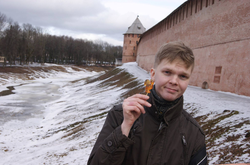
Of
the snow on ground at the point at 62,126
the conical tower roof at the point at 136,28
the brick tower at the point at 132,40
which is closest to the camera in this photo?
the snow on ground at the point at 62,126

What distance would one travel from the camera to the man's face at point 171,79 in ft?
4.84

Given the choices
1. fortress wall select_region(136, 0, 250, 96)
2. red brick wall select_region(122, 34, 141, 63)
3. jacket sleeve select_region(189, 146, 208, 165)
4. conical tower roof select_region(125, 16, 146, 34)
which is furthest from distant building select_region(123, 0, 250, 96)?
conical tower roof select_region(125, 16, 146, 34)

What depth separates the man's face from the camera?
1476mm

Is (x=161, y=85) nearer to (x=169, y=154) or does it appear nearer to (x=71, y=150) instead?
(x=169, y=154)

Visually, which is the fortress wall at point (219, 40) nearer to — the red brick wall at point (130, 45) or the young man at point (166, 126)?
the young man at point (166, 126)

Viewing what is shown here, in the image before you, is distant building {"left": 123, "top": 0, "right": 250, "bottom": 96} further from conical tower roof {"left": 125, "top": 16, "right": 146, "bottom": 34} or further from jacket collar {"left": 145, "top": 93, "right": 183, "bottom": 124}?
conical tower roof {"left": 125, "top": 16, "right": 146, "bottom": 34}

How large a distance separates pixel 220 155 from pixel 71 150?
551 cm

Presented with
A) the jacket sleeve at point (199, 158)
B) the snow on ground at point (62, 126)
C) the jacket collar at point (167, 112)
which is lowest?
the snow on ground at point (62, 126)

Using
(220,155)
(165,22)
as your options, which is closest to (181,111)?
(220,155)

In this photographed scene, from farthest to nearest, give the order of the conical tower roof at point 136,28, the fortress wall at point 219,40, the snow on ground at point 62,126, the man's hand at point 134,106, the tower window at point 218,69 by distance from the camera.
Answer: the conical tower roof at point 136,28 → the tower window at point 218,69 → the fortress wall at point 219,40 → the snow on ground at point 62,126 → the man's hand at point 134,106

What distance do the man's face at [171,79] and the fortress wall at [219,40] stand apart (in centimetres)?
957

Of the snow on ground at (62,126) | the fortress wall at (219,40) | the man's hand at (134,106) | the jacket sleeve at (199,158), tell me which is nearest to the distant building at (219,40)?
the fortress wall at (219,40)

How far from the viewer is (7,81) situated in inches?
1194

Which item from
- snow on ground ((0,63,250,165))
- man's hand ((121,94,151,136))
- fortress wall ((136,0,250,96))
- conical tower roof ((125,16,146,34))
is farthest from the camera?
conical tower roof ((125,16,146,34))
